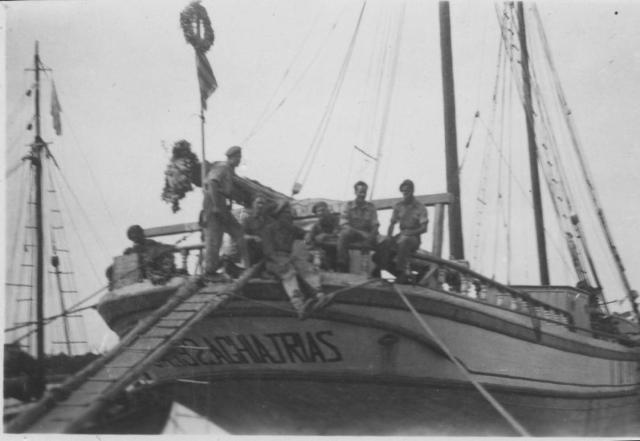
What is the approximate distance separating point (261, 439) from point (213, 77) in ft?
13.4

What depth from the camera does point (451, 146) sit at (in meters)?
11.8

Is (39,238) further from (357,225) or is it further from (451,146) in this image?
(451,146)

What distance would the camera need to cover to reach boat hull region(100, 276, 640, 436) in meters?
7.70

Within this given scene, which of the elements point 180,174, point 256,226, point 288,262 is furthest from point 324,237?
point 180,174

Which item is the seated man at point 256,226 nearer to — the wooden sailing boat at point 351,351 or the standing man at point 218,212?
the standing man at point 218,212

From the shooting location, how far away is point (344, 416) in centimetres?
813

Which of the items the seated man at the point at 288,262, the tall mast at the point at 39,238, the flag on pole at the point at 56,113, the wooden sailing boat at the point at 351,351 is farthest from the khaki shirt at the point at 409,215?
the tall mast at the point at 39,238

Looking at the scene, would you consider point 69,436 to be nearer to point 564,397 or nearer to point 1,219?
point 1,219

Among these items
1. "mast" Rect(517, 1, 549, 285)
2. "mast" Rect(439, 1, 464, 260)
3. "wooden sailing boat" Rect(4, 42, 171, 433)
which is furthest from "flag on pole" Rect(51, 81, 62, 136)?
"mast" Rect(517, 1, 549, 285)

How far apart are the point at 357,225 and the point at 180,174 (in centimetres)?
207

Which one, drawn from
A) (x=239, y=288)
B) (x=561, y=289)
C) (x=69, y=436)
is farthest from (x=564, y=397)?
(x=69, y=436)

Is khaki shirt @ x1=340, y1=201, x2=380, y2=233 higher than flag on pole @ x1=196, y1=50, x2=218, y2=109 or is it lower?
lower

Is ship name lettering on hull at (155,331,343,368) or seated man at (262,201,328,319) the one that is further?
ship name lettering on hull at (155,331,343,368)

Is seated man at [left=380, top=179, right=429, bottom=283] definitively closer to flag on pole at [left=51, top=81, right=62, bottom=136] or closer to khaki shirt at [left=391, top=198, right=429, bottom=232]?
khaki shirt at [left=391, top=198, right=429, bottom=232]
